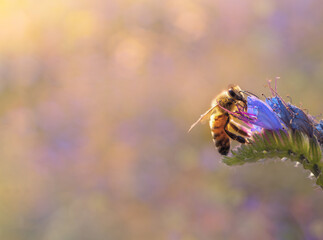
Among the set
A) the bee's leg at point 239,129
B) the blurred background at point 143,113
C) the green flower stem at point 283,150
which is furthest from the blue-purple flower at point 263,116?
the blurred background at point 143,113

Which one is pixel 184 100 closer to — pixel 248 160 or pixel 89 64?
pixel 89 64

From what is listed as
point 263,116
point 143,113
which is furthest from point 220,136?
point 143,113

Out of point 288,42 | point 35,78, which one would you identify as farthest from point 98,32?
point 288,42

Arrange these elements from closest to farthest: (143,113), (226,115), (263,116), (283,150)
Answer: (283,150) → (263,116) → (226,115) → (143,113)

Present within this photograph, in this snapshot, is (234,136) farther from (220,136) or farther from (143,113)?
(143,113)

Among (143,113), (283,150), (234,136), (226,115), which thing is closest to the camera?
(283,150)

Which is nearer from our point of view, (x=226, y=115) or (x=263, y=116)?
(x=263, y=116)
